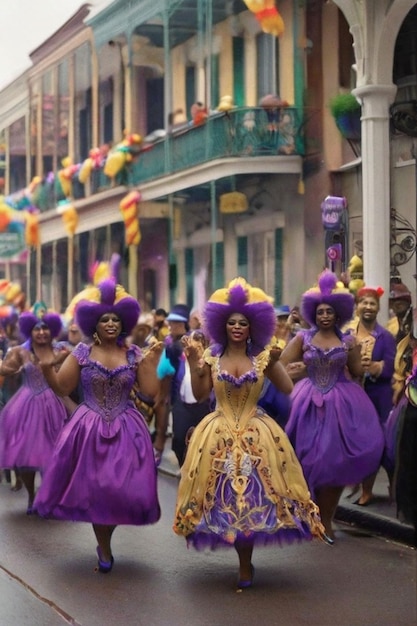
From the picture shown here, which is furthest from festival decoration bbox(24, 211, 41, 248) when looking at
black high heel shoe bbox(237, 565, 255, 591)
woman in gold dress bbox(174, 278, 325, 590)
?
black high heel shoe bbox(237, 565, 255, 591)

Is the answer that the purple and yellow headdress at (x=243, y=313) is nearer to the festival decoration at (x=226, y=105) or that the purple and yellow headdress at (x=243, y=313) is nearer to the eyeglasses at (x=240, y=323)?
the eyeglasses at (x=240, y=323)

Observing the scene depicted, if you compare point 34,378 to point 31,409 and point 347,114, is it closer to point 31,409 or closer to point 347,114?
point 31,409

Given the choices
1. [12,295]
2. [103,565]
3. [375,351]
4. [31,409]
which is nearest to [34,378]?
[31,409]

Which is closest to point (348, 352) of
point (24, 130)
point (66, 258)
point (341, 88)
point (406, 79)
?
point (406, 79)

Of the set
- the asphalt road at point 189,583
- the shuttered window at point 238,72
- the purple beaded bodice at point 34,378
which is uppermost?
the shuttered window at point 238,72

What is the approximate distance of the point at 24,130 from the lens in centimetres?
3014

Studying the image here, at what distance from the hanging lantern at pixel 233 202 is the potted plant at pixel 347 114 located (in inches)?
139

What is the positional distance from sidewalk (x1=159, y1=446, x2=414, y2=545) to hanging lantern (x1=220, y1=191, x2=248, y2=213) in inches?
377

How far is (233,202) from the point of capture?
2153 centimetres

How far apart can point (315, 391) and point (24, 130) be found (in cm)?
2117

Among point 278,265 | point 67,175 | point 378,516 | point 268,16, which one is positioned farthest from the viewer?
point 67,175

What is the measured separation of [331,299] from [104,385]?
73.6 inches

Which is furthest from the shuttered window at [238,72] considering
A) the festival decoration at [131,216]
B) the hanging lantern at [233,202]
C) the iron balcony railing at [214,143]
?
the festival decoration at [131,216]

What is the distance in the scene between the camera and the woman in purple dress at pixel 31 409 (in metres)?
11.4
